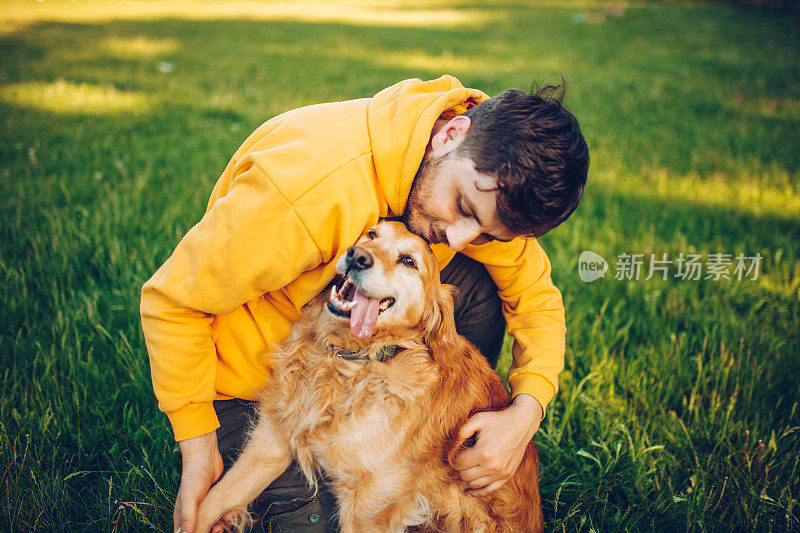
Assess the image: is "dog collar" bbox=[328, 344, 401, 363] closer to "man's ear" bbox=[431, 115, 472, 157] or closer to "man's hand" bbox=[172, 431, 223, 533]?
"man's hand" bbox=[172, 431, 223, 533]

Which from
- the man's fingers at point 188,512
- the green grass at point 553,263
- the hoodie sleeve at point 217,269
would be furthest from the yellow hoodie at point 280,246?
the green grass at point 553,263

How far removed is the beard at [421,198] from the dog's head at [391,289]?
4 cm

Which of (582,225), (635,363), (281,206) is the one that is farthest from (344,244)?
(582,225)

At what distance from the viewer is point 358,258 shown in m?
1.67

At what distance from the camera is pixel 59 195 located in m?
3.47

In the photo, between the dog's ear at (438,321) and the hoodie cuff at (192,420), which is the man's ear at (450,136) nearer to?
the dog's ear at (438,321)

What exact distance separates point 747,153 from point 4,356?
6536mm

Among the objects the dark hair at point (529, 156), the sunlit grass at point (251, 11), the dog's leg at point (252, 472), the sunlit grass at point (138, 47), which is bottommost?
the dog's leg at point (252, 472)

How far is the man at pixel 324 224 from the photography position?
1576 mm

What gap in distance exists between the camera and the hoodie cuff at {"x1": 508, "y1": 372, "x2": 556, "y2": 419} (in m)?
2.01

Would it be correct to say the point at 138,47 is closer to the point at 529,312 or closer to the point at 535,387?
the point at 529,312

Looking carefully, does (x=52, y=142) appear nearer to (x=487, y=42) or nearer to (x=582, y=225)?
(x=582, y=225)

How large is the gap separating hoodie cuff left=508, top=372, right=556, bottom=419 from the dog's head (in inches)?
16.5

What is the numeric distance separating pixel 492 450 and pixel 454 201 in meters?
0.95
